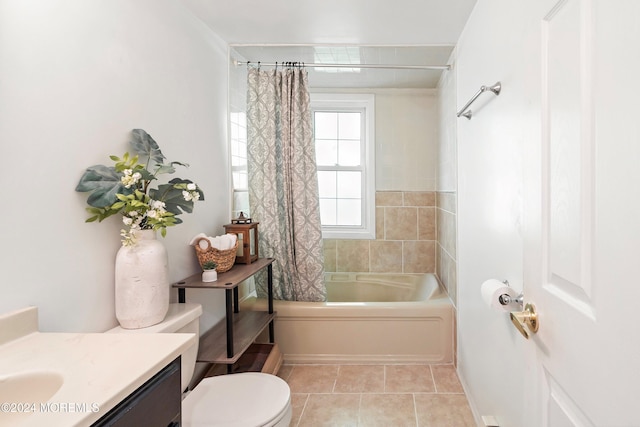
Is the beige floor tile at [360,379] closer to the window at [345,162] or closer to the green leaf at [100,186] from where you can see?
the window at [345,162]

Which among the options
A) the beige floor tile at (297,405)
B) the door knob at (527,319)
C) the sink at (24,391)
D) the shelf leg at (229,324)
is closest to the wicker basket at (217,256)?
the shelf leg at (229,324)

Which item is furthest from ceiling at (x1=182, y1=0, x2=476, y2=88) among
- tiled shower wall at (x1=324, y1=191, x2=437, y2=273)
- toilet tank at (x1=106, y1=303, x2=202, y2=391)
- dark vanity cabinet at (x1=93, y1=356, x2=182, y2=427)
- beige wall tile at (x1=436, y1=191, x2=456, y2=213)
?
dark vanity cabinet at (x1=93, y1=356, x2=182, y2=427)

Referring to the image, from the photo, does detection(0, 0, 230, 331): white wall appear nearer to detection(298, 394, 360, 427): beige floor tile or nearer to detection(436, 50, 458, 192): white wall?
detection(298, 394, 360, 427): beige floor tile

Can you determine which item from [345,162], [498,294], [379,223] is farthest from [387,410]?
[345,162]

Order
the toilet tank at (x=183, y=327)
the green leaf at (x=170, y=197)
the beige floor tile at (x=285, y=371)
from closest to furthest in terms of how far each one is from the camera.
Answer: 1. the toilet tank at (x=183, y=327)
2. the green leaf at (x=170, y=197)
3. the beige floor tile at (x=285, y=371)

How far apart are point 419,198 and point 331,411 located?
82.5 inches

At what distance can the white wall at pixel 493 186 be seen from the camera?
4.13 ft

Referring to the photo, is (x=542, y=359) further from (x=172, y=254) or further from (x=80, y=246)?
(x=172, y=254)

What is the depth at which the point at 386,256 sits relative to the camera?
3502 mm

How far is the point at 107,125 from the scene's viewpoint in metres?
1.40

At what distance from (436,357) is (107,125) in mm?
2462

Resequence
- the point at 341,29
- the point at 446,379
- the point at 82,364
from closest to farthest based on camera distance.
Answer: the point at 82,364 → the point at 341,29 → the point at 446,379

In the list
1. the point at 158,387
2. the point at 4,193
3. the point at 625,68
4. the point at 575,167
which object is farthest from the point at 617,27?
the point at 4,193

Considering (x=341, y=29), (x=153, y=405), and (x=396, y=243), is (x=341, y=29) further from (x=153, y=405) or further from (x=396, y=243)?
(x=153, y=405)
